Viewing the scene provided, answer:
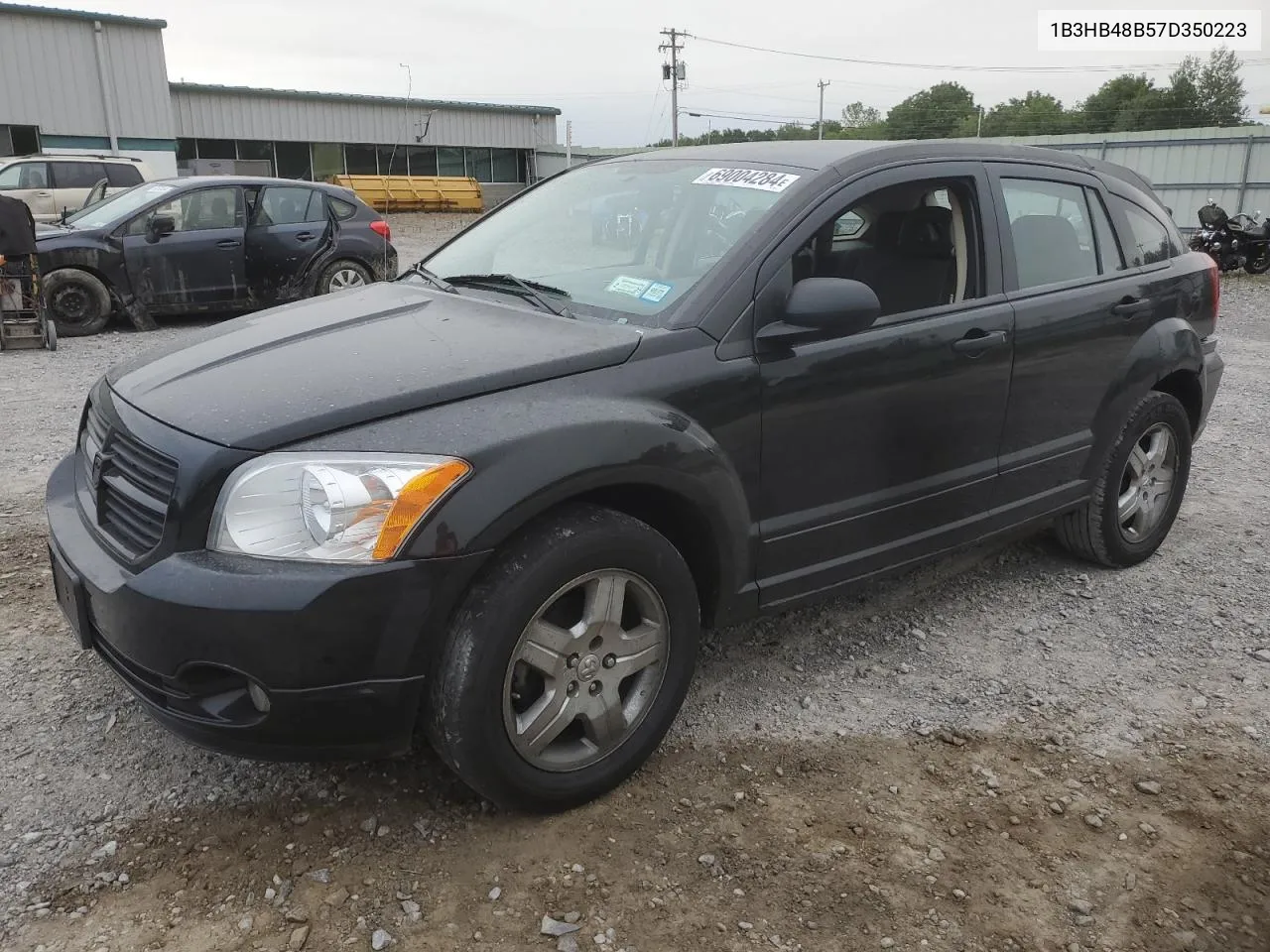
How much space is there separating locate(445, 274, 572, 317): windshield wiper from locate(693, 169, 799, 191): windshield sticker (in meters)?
0.62

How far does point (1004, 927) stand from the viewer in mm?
2299

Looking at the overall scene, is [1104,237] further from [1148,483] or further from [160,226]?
[160,226]

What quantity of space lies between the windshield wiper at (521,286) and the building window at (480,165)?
40.5 m

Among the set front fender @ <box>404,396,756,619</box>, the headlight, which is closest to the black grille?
the headlight

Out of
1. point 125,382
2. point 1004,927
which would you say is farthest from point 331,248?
point 1004,927

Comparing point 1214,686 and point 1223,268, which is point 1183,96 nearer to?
point 1223,268

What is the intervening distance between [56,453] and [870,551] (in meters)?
4.74

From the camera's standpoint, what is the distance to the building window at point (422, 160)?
40.0 metres

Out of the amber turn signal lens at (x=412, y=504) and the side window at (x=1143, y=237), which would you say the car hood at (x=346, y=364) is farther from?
the side window at (x=1143, y=237)

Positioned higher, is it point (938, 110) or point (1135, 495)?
point (938, 110)

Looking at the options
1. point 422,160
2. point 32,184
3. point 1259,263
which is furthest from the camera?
point 422,160

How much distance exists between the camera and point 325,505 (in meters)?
2.22

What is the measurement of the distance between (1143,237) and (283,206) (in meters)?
8.66

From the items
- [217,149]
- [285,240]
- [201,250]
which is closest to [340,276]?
[285,240]
